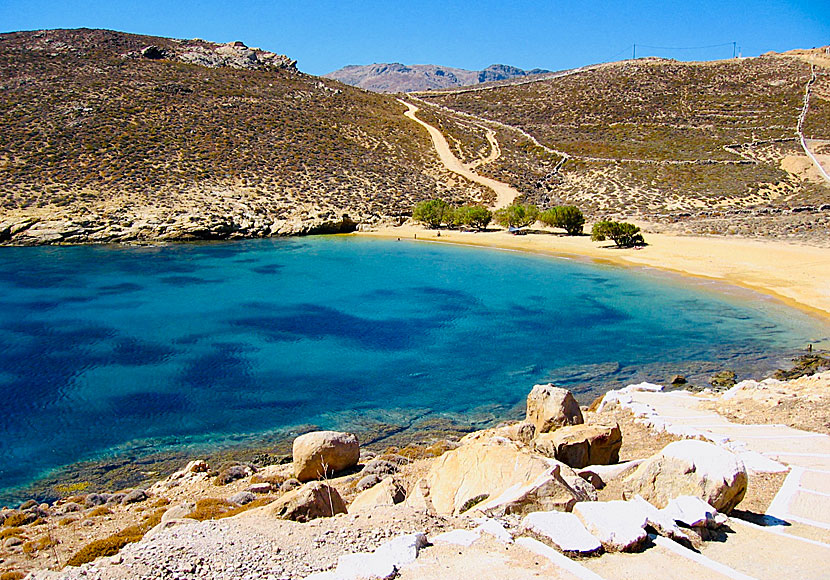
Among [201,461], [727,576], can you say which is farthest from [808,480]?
[201,461]

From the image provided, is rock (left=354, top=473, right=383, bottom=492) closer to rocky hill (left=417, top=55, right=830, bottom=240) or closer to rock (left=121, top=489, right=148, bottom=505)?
rock (left=121, top=489, right=148, bottom=505)

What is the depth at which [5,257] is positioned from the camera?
37.5 meters

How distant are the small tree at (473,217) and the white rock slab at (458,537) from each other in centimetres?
4211

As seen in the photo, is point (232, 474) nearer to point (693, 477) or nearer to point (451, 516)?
point (451, 516)

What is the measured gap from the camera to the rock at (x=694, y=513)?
6129 mm

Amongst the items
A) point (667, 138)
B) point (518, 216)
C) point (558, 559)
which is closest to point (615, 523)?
point (558, 559)

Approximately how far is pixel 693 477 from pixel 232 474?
7.84 meters

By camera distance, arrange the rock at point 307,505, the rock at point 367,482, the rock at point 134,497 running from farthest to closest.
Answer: the rock at point 134,497 → the rock at point 367,482 → the rock at point 307,505

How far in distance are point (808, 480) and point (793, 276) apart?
79.8 ft

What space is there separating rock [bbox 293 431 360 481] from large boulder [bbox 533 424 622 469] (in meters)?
3.47

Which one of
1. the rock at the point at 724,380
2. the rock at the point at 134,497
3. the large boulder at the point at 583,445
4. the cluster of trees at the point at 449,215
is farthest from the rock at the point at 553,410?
the cluster of trees at the point at 449,215

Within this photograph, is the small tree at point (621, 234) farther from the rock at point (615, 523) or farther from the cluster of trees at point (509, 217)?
the rock at point (615, 523)

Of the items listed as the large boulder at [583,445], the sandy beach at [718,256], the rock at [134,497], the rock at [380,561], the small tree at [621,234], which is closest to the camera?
the rock at [380,561]

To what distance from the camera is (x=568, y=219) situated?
44125 millimetres
